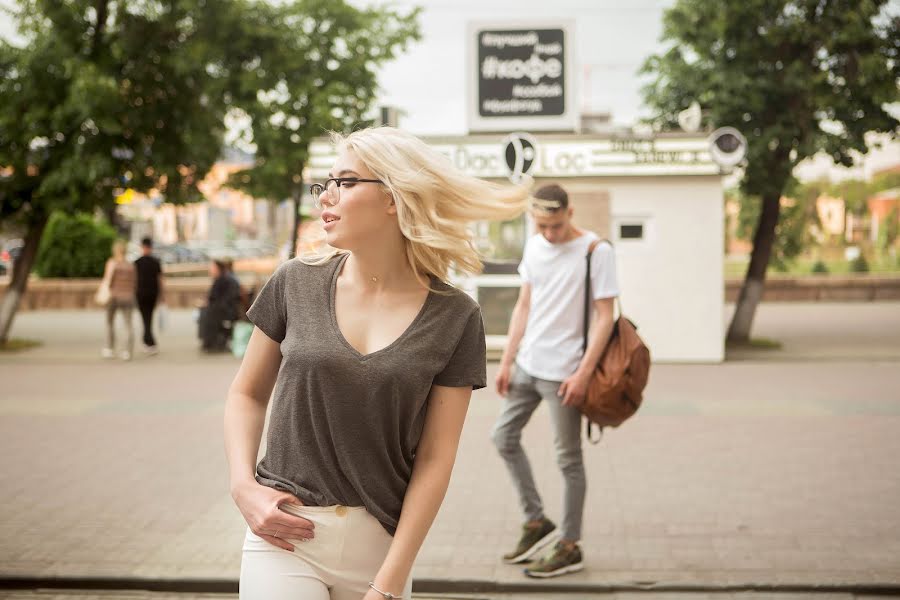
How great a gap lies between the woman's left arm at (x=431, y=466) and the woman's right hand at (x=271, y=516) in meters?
0.19

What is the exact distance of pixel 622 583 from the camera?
5.15 m

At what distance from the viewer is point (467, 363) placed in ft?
7.75

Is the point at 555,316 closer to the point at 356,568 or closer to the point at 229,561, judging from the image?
the point at 229,561

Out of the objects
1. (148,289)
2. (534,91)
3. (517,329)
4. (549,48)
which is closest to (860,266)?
(549,48)

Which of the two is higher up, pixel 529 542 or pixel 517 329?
pixel 517 329

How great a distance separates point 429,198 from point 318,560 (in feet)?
2.56

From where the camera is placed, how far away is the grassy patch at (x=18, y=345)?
17250mm

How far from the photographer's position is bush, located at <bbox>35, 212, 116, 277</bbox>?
30297 mm

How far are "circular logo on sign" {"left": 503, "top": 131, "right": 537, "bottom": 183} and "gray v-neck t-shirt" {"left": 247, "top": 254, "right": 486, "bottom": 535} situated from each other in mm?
12541

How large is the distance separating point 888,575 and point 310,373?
3906mm

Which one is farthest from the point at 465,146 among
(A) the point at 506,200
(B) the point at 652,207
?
(A) the point at 506,200

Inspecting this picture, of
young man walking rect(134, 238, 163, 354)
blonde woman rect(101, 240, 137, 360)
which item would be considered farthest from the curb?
young man walking rect(134, 238, 163, 354)

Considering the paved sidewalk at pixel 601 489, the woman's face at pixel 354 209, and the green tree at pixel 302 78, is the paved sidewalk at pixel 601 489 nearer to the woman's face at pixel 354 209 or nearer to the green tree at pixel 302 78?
the woman's face at pixel 354 209

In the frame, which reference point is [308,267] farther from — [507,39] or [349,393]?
[507,39]
